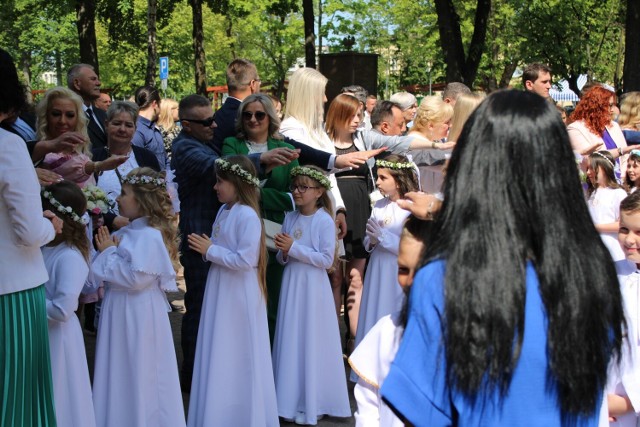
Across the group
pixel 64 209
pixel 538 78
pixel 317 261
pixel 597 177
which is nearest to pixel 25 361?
pixel 64 209

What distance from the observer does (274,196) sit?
6449mm

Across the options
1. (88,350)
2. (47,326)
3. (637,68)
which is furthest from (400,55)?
(47,326)

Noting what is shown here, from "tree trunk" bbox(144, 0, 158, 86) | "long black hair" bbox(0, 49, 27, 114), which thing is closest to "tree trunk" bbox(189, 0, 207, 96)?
"tree trunk" bbox(144, 0, 158, 86)

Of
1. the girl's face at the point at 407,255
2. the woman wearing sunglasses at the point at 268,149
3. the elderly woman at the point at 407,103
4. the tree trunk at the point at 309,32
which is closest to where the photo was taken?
the girl's face at the point at 407,255

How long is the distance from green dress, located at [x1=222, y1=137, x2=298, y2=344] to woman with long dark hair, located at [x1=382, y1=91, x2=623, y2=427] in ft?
14.4

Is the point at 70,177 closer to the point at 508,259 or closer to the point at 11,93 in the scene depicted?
the point at 11,93

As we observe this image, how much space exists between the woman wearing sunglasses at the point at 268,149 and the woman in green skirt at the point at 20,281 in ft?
7.06

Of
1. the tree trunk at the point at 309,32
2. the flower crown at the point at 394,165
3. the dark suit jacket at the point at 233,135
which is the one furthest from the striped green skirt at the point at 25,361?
the tree trunk at the point at 309,32

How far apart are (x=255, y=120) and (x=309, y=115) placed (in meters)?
0.78

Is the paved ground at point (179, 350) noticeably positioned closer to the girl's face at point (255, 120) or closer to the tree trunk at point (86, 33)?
the girl's face at point (255, 120)

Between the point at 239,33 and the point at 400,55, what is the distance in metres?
9.83

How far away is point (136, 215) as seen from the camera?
5.31 meters

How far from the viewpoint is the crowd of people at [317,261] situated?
1.97m

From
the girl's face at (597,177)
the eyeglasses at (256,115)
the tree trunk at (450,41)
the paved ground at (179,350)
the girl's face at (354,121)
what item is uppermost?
the tree trunk at (450,41)
